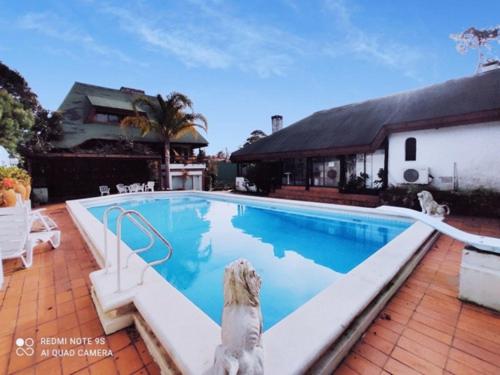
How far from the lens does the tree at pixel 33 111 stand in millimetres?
12797

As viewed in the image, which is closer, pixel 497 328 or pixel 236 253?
pixel 497 328

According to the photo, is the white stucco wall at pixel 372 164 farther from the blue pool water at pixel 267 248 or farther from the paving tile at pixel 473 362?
the paving tile at pixel 473 362

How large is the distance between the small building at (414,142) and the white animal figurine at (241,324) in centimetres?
999

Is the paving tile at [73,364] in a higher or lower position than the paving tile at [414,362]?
higher

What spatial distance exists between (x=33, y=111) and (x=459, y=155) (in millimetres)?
21164

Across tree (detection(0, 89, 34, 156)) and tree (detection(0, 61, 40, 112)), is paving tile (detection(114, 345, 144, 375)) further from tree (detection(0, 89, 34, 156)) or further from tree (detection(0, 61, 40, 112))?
tree (detection(0, 61, 40, 112))

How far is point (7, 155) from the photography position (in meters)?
11.3

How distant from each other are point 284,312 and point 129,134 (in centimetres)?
1727

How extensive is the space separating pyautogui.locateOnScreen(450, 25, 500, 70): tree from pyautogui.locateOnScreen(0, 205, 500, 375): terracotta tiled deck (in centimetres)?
1966

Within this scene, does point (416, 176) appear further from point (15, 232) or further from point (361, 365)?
point (15, 232)

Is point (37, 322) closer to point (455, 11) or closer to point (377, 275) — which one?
point (377, 275)

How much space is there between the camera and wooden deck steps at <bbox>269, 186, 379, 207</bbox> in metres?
10.1

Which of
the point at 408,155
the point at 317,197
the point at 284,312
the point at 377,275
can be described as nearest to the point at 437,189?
the point at 408,155

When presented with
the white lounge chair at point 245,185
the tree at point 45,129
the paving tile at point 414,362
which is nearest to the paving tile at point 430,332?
the paving tile at point 414,362
